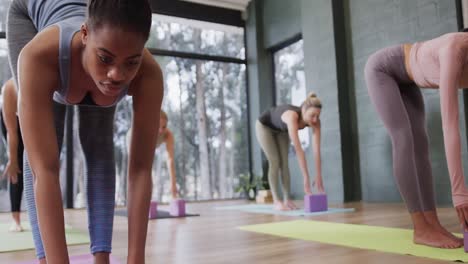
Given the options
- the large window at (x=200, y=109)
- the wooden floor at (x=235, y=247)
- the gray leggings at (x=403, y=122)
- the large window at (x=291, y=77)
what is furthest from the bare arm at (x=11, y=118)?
the large window at (x=291, y=77)

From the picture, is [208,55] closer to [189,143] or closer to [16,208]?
[189,143]

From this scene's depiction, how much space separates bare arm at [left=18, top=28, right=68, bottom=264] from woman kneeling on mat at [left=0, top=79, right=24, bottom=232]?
1.45 m

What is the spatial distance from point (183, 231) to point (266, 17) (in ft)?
12.9

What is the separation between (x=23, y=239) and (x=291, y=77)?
12.7ft

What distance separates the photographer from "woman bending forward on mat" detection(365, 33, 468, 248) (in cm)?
145

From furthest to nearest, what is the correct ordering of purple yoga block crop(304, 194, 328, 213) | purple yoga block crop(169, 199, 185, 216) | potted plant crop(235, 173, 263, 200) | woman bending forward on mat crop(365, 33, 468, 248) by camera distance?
potted plant crop(235, 173, 263, 200) → purple yoga block crop(169, 199, 185, 216) → purple yoga block crop(304, 194, 328, 213) → woman bending forward on mat crop(365, 33, 468, 248)

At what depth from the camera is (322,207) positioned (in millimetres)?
3219

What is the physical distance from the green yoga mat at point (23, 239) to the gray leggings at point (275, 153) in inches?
65.1

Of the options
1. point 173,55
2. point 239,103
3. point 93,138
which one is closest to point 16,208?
point 93,138

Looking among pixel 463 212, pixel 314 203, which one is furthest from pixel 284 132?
pixel 463 212

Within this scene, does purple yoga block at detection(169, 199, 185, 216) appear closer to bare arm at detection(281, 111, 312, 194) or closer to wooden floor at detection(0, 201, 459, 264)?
wooden floor at detection(0, 201, 459, 264)

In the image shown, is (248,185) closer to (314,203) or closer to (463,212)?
(314,203)

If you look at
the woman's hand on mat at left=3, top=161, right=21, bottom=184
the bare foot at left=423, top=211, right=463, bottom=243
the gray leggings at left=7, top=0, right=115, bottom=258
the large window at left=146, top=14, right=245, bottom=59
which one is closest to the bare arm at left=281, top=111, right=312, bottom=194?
the bare foot at left=423, top=211, right=463, bottom=243

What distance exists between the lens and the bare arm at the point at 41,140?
87 centimetres
